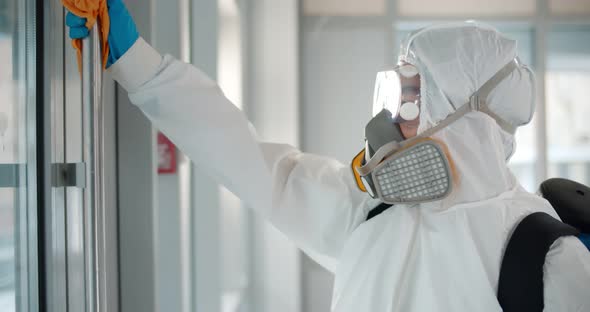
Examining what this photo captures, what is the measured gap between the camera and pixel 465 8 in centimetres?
336

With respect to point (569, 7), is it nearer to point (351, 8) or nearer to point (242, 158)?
point (351, 8)

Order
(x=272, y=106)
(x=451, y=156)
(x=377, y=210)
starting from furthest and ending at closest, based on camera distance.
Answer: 1. (x=272, y=106)
2. (x=377, y=210)
3. (x=451, y=156)

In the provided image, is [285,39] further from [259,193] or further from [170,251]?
[259,193]

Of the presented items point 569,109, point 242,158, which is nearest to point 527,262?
point 242,158

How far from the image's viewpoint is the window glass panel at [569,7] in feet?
11.1

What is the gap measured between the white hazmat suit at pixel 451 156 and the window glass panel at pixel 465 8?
2327 millimetres

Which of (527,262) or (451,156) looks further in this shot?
(451,156)

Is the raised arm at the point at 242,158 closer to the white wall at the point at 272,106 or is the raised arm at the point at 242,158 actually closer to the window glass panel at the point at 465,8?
the white wall at the point at 272,106

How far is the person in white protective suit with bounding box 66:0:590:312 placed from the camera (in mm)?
1049

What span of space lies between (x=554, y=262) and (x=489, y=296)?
0.15 m

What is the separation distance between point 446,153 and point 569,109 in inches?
118

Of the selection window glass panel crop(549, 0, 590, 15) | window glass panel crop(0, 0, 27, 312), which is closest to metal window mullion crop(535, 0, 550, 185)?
window glass panel crop(549, 0, 590, 15)

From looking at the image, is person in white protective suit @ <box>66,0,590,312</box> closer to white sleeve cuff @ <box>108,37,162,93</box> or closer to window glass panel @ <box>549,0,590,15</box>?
white sleeve cuff @ <box>108,37,162,93</box>

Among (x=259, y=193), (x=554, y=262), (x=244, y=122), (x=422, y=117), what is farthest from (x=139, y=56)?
(x=554, y=262)
